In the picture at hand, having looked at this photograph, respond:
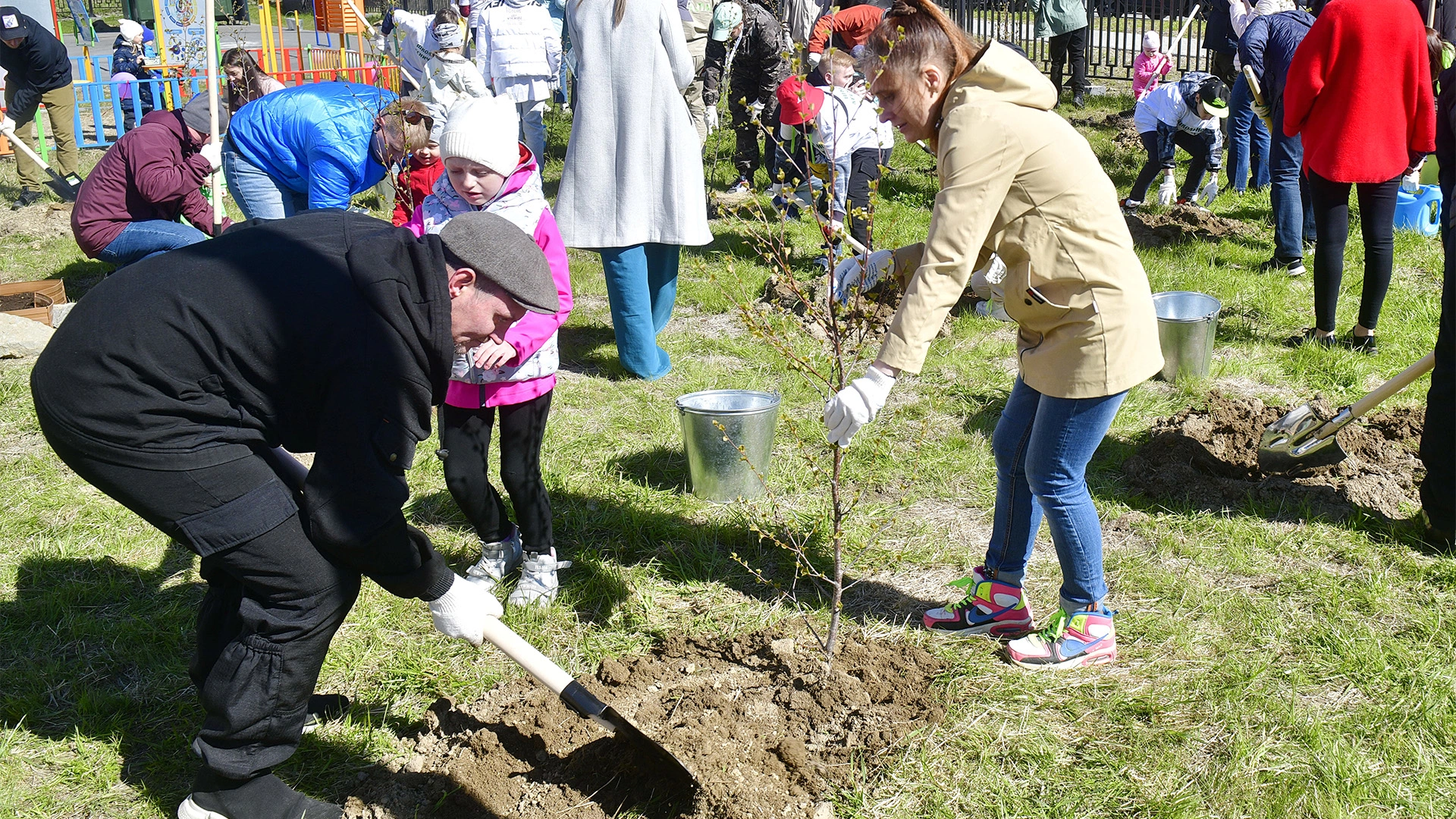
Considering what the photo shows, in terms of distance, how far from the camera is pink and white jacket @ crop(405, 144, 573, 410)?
298 cm

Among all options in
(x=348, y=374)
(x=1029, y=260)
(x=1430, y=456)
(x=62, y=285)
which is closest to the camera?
(x=348, y=374)

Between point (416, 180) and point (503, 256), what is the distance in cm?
354

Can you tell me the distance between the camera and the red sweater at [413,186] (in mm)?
4875

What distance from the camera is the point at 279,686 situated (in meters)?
→ 2.26

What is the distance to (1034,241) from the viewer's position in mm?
2453

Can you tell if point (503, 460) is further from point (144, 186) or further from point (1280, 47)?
point (1280, 47)

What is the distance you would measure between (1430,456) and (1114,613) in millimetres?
1169

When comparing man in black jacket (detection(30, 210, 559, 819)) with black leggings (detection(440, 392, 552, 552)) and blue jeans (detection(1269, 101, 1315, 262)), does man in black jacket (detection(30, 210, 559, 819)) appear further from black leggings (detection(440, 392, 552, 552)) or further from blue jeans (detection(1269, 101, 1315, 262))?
blue jeans (detection(1269, 101, 1315, 262))

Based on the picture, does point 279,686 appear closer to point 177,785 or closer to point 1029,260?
point 177,785

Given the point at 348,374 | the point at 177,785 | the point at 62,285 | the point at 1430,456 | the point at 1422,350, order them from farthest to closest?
the point at 62,285 → the point at 1422,350 → the point at 1430,456 → the point at 177,785 → the point at 348,374

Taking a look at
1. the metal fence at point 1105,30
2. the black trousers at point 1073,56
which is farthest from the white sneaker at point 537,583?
the metal fence at point 1105,30

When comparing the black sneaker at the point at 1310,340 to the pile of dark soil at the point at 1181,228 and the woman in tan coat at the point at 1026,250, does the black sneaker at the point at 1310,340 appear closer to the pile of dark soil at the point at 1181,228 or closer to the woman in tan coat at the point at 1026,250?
the pile of dark soil at the point at 1181,228

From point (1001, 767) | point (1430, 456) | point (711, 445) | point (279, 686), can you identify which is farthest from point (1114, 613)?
point (279, 686)

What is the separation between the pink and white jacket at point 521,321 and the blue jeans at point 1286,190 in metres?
4.92
